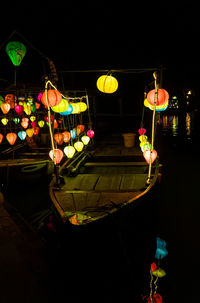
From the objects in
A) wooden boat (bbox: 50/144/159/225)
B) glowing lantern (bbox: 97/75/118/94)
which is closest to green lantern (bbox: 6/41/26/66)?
glowing lantern (bbox: 97/75/118/94)

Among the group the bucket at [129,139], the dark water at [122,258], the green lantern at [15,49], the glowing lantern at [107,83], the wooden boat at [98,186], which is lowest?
the dark water at [122,258]

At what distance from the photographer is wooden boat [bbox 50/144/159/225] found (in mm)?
5375

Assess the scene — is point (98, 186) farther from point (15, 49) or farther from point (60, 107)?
point (15, 49)

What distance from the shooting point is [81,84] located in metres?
16.5

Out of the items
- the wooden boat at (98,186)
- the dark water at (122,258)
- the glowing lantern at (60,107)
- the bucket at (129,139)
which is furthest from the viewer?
the bucket at (129,139)

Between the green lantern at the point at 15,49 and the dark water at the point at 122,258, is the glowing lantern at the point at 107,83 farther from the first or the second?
the dark water at the point at 122,258

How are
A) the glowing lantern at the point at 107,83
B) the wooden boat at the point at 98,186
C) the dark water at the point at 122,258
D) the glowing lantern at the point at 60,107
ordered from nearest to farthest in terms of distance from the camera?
1. the dark water at the point at 122,258
2. the wooden boat at the point at 98,186
3. the glowing lantern at the point at 107,83
4. the glowing lantern at the point at 60,107

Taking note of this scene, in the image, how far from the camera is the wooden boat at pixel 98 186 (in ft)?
17.6

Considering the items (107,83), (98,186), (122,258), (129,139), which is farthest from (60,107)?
(129,139)

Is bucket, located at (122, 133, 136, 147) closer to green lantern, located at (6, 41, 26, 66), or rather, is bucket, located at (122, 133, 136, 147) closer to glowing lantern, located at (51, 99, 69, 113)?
glowing lantern, located at (51, 99, 69, 113)

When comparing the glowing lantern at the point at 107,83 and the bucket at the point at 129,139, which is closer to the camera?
the glowing lantern at the point at 107,83

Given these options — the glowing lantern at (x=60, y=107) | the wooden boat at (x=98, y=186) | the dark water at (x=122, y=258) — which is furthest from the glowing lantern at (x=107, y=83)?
the dark water at (x=122, y=258)

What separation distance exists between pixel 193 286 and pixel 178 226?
8.47 feet

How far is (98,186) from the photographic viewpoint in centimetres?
771
